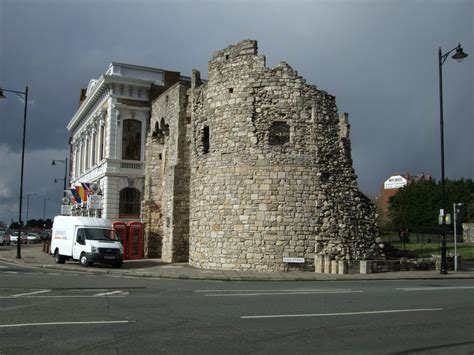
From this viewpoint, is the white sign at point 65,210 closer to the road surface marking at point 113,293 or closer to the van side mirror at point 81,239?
the van side mirror at point 81,239

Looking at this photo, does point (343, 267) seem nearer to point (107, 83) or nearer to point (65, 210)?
point (65, 210)

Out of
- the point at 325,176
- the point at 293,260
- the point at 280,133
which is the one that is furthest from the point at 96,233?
the point at 325,176

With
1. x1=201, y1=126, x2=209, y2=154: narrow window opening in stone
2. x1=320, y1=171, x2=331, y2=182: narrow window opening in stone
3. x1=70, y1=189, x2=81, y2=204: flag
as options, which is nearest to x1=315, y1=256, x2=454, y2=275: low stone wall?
x1=320, y1=171, x2=331, y2=182: narrow window opening in stone

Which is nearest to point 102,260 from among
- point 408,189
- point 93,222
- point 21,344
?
point 93,222

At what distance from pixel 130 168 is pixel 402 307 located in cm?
2710

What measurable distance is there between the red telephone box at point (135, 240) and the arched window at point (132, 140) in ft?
25.5

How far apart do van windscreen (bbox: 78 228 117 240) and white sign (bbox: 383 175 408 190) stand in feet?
272

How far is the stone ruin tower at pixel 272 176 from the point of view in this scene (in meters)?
21.4

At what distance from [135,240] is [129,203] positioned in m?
6.52

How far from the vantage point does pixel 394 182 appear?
10031 centimetres

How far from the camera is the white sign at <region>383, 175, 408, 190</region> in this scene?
98.6m

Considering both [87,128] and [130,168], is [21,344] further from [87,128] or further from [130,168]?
[87,128]

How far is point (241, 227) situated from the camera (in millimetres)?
21688

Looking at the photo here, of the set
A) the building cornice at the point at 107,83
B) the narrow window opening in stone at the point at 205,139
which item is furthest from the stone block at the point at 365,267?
the building cornice at the point at 107,83
